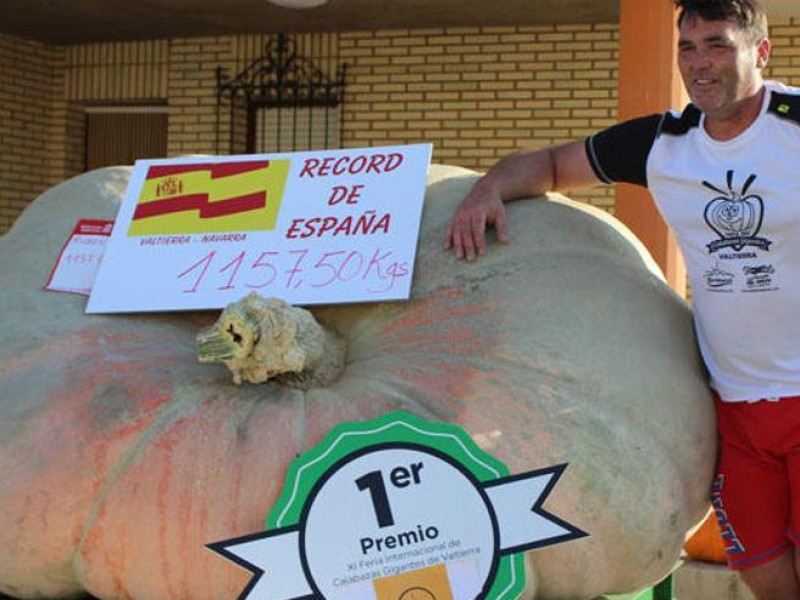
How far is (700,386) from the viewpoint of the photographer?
7.73 ft

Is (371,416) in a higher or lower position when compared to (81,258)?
lower

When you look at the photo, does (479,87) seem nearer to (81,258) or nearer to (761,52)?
(761,52)

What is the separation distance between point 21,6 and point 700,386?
773cm

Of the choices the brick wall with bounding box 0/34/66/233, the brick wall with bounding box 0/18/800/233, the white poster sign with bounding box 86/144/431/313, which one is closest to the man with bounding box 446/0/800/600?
the white poster sign with bounding box 86/144/431/313

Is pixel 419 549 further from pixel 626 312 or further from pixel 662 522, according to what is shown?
pixel 626 312

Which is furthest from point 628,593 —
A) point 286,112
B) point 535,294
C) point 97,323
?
point 286,112

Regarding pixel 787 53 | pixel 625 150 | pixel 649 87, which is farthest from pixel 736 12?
pixel 787 53

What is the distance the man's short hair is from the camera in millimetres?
2381

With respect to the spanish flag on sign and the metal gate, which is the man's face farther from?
the metal gate

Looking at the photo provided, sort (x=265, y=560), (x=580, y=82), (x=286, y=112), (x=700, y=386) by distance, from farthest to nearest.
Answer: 1. (x=286, y=112)
2. (x=580, y=82)
3. (x=700, y=386)
4. (x=265, y=560)

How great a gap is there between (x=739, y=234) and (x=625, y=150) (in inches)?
13.5

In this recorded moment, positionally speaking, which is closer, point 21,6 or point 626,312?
point 626,312

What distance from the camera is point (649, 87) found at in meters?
4.94

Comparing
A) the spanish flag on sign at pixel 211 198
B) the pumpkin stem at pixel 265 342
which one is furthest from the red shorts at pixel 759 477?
the spanish flag on sign at pixel 211 198
